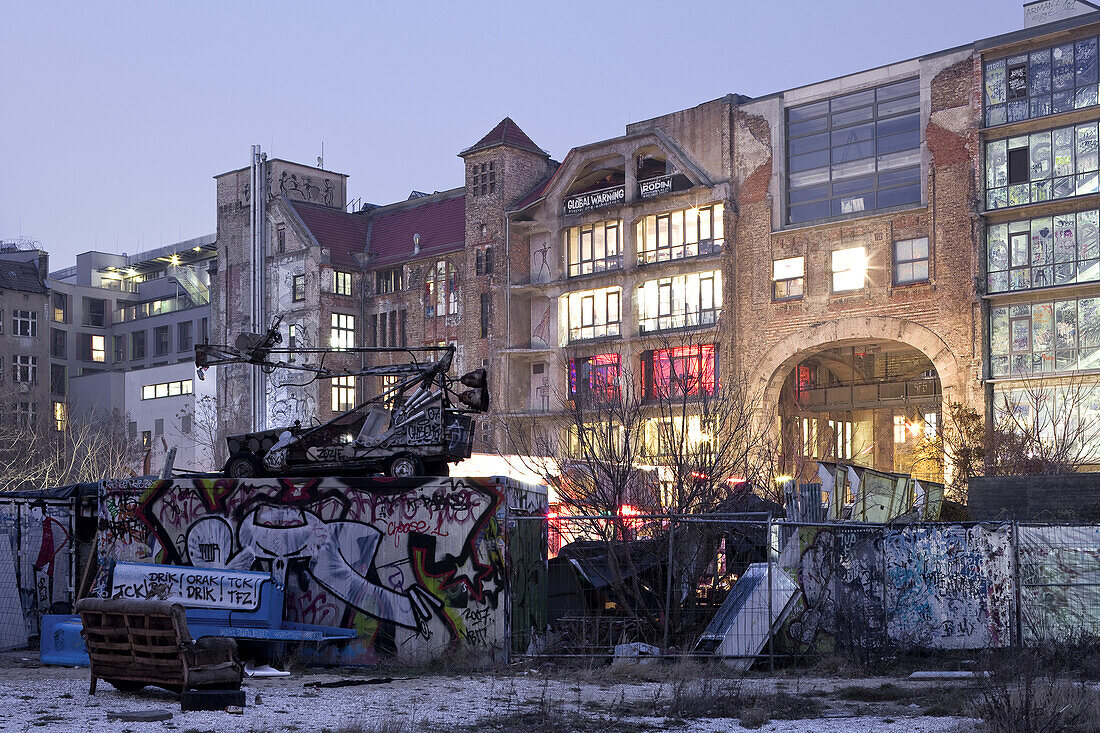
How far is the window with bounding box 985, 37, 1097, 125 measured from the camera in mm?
41812

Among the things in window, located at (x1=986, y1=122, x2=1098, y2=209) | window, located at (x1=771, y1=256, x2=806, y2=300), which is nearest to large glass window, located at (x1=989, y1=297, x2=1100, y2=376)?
window, located at (x1=986, y1=122, x2=1098, y2=209)

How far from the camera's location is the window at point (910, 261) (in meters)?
45.2

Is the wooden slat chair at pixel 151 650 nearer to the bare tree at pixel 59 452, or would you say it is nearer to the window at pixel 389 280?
the bare tree at pixel 59 452

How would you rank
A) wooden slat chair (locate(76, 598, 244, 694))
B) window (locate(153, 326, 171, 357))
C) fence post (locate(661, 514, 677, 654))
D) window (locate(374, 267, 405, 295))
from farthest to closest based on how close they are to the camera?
1. window (locate(153, 326, 171, 357))
2. window (locate(374, 267, 405, 295))
3. fence post (locate(661, 514, 677, 654))
4. wooden slat chair (locate(76, 598, 244, 694))

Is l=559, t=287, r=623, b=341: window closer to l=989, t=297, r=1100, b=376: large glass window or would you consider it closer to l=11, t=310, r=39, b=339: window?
l=989, t=297, r=1100, b=376: large glass window

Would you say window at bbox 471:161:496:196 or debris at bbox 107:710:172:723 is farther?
window at bbox 471:161:496:196

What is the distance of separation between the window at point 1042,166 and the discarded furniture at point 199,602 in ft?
113

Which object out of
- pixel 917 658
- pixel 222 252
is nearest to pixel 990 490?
pixel 917 658

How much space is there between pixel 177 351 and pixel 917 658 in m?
83.5

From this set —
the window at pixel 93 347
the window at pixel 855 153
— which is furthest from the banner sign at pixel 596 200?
the window at pixel 93 347

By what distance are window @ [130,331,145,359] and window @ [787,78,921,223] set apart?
65707 millimetres

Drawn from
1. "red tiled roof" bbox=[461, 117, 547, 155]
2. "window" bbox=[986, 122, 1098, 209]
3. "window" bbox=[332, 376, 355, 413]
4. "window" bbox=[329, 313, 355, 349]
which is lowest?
"window" bbox=[332, 376, 355, 413]

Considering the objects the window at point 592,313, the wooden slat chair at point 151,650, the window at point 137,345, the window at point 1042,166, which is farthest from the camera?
the window at point 137,345

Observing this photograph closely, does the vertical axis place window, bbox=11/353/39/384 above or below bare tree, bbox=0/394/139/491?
above
